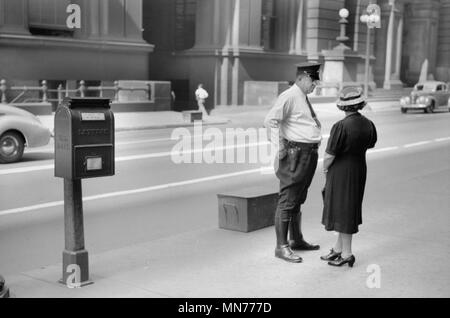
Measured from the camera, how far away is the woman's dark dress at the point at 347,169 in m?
6.30

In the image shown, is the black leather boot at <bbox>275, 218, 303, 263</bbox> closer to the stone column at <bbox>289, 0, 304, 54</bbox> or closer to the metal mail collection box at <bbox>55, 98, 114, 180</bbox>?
the metal mail collection box at <bbox>55, 98, 114, 180</bbox>

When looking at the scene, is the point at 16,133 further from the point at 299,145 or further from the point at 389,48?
the point at 389,48

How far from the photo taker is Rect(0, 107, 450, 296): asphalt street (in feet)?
23.9

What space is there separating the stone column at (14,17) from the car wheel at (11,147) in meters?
12.3

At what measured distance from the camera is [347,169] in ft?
20.8

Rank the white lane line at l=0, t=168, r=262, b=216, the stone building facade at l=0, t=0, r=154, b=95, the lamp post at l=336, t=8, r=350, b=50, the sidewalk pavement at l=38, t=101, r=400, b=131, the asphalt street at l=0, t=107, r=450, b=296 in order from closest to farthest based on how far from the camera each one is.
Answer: the asphalt street at l=0, t=107, r=450, b=296
the white lane line at l=0, t=168, r=262, b=216
the sidewalk pavement at l=38, t=101, r=400, b=131
the stone building facade at l=0, t=0, r=154, b=95
the lamp post at l=336, t=8, r=350, b=50

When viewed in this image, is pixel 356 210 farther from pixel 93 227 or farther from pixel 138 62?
pixel 138 62

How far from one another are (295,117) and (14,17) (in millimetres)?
21353

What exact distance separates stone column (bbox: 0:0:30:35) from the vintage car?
19.0 m

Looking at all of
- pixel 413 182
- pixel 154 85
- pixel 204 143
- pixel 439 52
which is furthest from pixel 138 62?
pixel 439 52

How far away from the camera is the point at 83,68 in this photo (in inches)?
1119

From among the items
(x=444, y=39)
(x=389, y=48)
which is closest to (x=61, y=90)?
(x=389, y=48)

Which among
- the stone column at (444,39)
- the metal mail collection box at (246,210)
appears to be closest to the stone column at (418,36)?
the stone column at (444,39)

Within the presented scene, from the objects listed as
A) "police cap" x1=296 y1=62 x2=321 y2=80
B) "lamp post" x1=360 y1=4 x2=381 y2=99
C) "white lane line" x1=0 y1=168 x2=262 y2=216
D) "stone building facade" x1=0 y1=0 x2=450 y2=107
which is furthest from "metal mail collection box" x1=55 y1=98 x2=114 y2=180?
"lamp post" x1=360 y1=4 x2=381 y2=99
